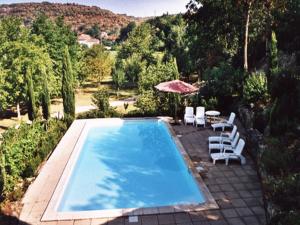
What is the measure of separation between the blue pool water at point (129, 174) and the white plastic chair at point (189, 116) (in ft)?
4.38

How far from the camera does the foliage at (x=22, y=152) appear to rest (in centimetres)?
1057

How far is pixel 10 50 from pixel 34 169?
1939 centimetres

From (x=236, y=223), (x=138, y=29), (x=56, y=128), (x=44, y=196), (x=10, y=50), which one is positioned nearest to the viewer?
(x=236, y=223)

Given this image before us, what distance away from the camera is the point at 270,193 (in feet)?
26.7

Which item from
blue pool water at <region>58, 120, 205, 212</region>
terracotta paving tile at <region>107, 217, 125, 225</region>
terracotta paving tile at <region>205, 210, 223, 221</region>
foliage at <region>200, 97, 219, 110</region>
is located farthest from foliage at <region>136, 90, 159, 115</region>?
terracotta paving tile at <region>107, 217, 125, 225</region>

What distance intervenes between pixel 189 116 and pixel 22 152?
9279 millimetres

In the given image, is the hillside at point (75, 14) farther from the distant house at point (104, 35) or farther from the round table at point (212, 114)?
the round table at point (212, 114)

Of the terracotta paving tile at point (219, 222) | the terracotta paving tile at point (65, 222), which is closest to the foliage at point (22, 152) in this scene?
the terracotta paving tile at point (65, 222)

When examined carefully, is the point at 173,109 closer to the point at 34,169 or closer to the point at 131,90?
the point at 34,169

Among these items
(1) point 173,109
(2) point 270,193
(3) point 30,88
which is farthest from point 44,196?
(3) point 30,88

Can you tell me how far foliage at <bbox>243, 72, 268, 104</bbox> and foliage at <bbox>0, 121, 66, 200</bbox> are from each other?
995cm

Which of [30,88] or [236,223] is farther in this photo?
[30,88]

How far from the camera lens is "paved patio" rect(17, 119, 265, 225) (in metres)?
8.23

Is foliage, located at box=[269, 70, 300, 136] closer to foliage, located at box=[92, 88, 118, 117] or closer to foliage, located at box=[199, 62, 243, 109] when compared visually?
foliage, located at box=[199, 62, 243, 109]
